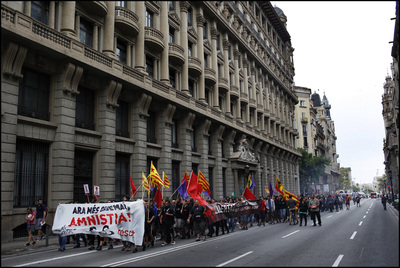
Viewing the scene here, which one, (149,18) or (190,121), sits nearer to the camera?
(149,18)

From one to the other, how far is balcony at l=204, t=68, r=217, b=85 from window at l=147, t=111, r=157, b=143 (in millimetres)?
8783

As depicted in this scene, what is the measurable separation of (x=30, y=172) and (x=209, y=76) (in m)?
20.2

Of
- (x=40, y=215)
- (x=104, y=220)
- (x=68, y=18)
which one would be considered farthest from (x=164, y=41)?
(x=104, y=220)

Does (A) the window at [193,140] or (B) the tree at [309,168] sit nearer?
(A) the window at [193,140]

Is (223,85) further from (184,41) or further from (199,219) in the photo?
(199,219)

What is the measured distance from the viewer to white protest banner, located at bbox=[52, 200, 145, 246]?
42.5ft

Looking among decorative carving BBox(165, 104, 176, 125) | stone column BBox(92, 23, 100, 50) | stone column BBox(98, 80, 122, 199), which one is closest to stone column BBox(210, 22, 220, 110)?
decorative carving BBox(165, 104, 176, 125)

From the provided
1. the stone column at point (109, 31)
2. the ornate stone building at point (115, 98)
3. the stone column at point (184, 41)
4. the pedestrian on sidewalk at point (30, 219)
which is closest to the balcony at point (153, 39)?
the ornate stone building at point (115, 98)

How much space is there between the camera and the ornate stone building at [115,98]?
16.1 m

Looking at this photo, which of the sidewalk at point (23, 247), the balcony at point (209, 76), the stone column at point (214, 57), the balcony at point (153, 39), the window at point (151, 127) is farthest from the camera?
the stone column at point (214, 57)

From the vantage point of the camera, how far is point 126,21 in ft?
73.8

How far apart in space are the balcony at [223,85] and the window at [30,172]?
2139 centimetres

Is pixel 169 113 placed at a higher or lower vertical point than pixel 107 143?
higher

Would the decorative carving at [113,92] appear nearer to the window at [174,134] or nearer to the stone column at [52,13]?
the stone column at [52,13]
